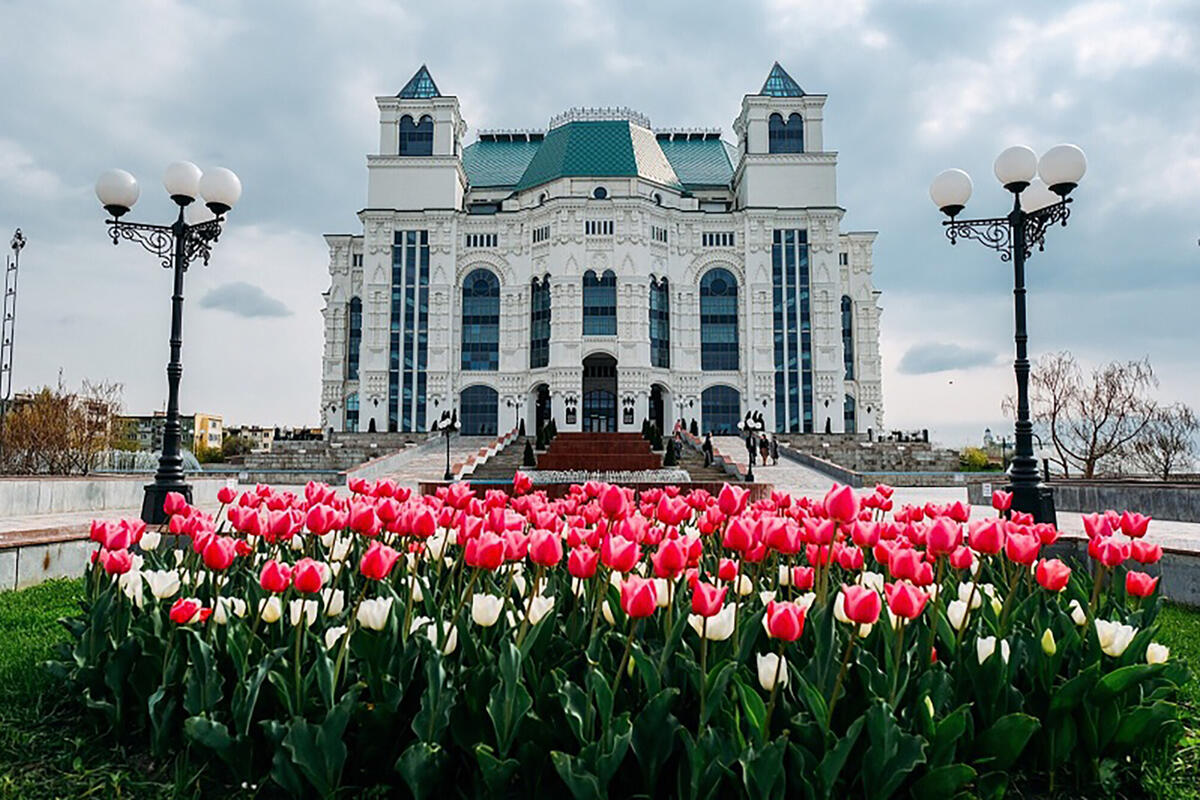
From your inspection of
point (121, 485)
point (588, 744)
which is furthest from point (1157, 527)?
point (121, 485)

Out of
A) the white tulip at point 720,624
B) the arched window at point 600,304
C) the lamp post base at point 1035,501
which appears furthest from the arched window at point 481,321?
the white tulip at point 720,624

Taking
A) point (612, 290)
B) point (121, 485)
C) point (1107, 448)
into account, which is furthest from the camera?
point (612, 290)

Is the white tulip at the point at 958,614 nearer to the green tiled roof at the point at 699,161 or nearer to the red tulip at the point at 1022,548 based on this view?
the red tulip at the point at 1022,548

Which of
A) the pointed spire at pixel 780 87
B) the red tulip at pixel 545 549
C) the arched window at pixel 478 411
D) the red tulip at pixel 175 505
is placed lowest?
the red tulip at pixel 545 549

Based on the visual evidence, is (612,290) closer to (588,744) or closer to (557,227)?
(557,227)

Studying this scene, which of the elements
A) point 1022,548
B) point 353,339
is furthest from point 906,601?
Answer: point 353,339

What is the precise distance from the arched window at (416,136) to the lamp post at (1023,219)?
5022cm

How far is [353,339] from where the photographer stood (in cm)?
5600

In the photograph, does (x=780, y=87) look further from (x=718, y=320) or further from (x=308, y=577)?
(x=308, y=577)

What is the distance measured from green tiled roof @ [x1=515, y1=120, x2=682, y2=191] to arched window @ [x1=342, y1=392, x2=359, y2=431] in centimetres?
1928

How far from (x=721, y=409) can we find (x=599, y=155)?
19524mm

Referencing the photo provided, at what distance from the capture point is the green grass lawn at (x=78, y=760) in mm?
2879

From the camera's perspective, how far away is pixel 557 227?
5175cm

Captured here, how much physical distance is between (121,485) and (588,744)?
615 inches
